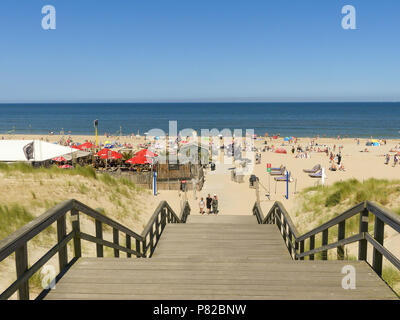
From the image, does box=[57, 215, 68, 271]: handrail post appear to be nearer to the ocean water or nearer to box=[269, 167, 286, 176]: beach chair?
box=[269, 167, 286, 176]: beach chair

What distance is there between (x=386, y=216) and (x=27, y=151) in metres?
19.3

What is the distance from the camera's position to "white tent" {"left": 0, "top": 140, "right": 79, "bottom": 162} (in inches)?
765

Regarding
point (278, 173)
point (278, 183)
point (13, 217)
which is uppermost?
point (13, 217)

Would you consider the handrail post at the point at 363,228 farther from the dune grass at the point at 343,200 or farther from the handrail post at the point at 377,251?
the dune grass at the point at 343,200

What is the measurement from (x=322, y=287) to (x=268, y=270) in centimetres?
56

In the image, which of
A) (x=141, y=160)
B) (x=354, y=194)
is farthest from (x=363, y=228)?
(x=141, y=160)

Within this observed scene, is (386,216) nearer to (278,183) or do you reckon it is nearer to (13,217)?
(13,217)

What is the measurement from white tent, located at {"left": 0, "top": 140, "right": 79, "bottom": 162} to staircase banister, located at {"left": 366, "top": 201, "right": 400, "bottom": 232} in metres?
18.7

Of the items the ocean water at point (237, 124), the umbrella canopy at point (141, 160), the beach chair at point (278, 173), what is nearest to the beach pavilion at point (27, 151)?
the umbrella canopy at point (141, 160)

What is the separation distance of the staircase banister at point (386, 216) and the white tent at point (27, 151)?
18.7 meters

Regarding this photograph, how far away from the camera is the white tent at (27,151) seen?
19422 mm

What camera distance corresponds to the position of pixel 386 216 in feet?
10.2
